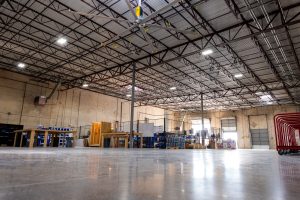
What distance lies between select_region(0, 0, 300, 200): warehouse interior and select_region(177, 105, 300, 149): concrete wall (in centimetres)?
28

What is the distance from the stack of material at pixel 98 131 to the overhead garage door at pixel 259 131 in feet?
85.6

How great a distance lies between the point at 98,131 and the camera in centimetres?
1752

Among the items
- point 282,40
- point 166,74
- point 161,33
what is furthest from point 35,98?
point 282,40

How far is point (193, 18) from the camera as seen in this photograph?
1207 centimetres

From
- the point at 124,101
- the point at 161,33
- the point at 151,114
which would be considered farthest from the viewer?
the point at 151,114

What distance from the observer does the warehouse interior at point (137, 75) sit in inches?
245

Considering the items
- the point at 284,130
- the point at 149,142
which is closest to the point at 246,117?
the point at 149,142

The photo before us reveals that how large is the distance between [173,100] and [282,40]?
1868 cm

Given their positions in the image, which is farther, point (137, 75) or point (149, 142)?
point (137, 75)

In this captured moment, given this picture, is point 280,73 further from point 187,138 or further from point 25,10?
point 25,10

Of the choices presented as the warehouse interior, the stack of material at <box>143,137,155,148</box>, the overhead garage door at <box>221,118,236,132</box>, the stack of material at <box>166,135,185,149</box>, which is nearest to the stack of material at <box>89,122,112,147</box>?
the warehouse interior

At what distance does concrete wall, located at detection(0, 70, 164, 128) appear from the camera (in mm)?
19609

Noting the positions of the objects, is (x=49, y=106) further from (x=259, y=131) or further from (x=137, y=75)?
(x=259, y=131)

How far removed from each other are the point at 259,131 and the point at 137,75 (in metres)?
23.6
